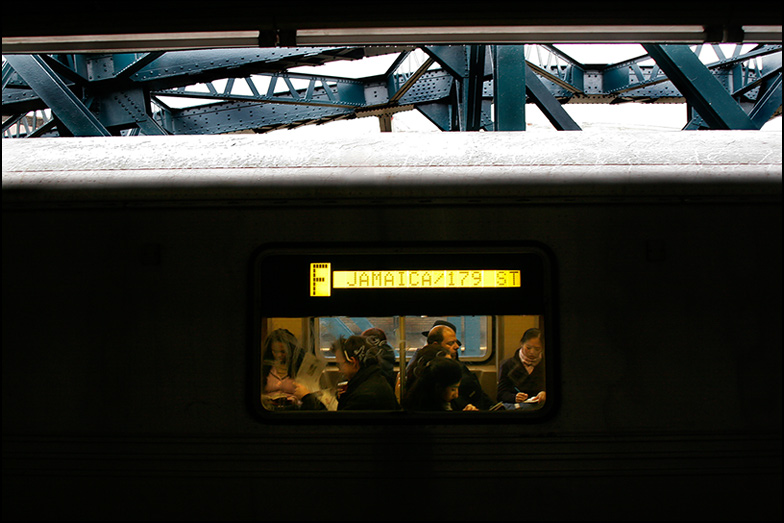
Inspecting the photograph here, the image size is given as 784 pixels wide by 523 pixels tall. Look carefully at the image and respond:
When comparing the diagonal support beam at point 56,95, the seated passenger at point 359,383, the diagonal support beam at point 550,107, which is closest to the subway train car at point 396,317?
the seated passenger at point 359,383

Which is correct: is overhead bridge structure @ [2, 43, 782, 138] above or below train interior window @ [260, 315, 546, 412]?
above

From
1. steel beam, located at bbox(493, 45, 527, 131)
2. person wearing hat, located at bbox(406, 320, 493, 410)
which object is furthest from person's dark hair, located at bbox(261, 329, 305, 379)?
steel beam, located at bbox(493, 45, 527, 131)

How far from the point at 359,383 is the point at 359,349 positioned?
6.7 inches

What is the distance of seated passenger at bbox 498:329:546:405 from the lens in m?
2.61

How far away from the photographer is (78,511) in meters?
2.51

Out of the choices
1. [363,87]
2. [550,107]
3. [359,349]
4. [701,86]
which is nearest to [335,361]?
[359,349]

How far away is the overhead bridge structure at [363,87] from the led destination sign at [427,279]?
5.11ft

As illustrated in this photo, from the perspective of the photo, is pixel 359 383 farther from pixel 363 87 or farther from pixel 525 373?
pixel 363 87

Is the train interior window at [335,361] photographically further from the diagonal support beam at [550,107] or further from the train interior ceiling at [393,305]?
the diagonal support beam at [550,107]

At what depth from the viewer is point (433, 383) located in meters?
2.73

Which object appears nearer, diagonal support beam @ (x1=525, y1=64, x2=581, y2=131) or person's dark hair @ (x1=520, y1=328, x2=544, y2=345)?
person's dark hair @ (x1=520, y1=328, x2=544, y2=345)

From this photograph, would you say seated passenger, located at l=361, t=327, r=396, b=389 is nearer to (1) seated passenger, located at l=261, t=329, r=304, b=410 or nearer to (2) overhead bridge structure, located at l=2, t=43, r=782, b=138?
(1) seated passenger, located at l=261, t=329, r=304, b=410

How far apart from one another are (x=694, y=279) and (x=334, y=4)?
2078 millimetres

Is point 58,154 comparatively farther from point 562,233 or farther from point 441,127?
point 441,127
